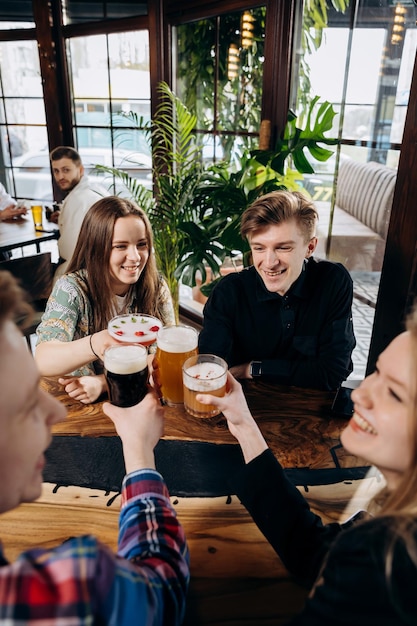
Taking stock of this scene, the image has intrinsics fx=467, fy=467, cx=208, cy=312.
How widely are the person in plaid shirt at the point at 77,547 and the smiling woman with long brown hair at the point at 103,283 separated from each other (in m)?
0.85

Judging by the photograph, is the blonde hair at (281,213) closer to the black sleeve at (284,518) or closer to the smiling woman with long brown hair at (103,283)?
the smiling woman with long brown hair at (103,283)

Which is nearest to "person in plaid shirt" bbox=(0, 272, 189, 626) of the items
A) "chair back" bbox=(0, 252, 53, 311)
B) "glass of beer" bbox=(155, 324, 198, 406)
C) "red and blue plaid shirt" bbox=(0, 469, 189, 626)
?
"red and blue plaid shirt" bbox=(0, 469, 189, 626)

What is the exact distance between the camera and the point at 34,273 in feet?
9.07

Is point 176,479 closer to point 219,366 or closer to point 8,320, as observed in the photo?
point 219,366

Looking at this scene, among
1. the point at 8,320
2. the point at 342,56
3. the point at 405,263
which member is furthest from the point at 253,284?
the point at 342,56

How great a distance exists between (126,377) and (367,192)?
2.39 metres

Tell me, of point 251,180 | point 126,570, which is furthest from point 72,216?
point 126,570

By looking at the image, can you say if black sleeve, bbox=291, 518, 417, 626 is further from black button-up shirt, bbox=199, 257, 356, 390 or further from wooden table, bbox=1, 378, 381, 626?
black button-up shirt, bbox=199, 257, 356, 390

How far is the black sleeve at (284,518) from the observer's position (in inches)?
32.8

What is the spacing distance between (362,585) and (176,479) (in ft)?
1.79

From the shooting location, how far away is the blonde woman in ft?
1.77

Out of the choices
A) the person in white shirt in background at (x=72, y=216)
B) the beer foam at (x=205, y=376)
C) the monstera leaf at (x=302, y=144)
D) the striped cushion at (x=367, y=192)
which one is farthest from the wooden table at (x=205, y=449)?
the person in white shirt in background at (x=72, y=216)

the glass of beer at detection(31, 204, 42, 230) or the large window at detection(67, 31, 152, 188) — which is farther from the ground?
the large window at detection(67, 31, 152, 188)

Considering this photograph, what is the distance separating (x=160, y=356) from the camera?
1357mm
